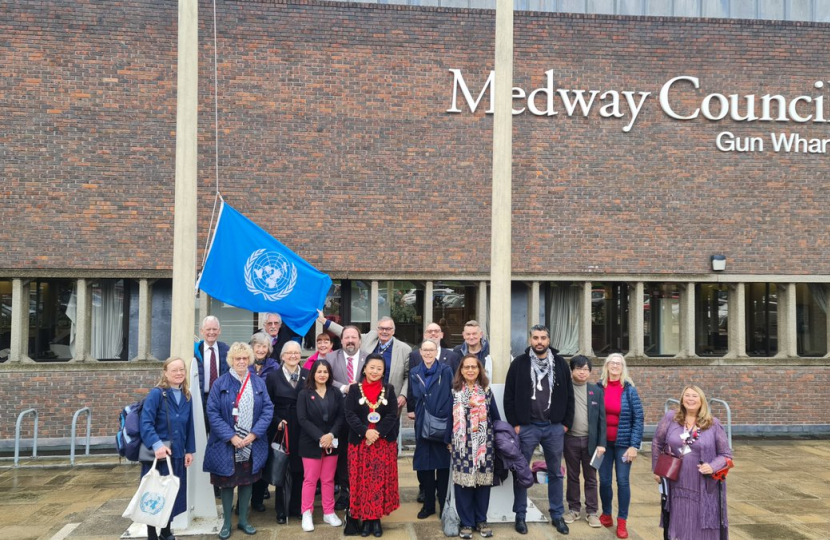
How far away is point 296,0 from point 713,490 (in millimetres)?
9505

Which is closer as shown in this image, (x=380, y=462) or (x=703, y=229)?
(x=380, y=462)

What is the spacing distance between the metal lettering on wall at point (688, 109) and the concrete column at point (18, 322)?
7.42 m

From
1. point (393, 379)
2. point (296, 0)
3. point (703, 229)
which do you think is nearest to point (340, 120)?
point (296, 0)

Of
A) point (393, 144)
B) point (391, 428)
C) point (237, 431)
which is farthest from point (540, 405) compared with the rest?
point (393, 144)

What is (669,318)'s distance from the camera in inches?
485

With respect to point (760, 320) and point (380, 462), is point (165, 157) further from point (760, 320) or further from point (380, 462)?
point (760, 320)

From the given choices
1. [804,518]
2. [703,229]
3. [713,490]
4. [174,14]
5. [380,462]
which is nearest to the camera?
[713,490]

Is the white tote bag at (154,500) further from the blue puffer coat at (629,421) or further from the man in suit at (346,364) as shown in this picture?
the blue puffer coat at (629,421)

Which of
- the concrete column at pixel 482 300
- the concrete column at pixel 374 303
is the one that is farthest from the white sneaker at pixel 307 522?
the concrete column at pixel 482 300

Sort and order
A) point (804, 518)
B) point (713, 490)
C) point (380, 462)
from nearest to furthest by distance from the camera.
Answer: point (713, 490) → point (380, 462) → point (804, 518)

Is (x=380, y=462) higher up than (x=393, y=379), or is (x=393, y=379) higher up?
(x=393, y=379)

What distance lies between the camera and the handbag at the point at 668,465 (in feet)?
17.6

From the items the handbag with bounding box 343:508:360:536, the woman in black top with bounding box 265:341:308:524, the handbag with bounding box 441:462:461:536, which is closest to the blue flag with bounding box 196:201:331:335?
the woman in black top with bounding box 265:341:308:524

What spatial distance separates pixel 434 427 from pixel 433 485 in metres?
0.79
